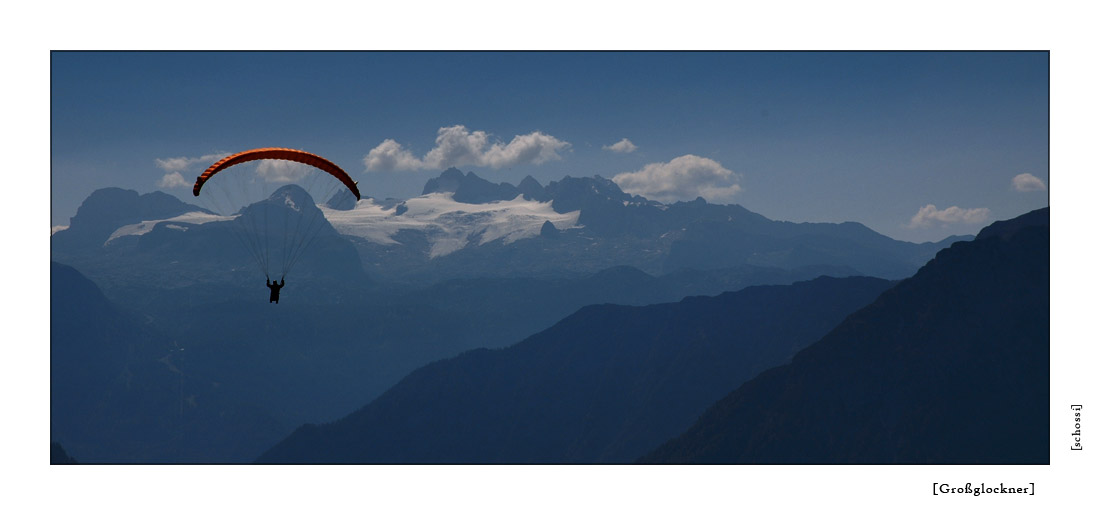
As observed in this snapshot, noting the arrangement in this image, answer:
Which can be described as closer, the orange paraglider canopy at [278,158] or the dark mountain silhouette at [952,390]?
the orange paraglider canopy at [278,158]

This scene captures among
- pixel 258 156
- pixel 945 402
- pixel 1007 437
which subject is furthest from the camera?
pixel 945 402

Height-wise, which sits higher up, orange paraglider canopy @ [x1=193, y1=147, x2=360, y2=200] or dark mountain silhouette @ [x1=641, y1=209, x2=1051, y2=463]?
orange paraglider canopy @ [x1=193, y1=147, x2=360, y2=200]

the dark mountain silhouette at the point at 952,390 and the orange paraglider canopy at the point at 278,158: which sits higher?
the orange paraglider canopy at the point at 278,158
